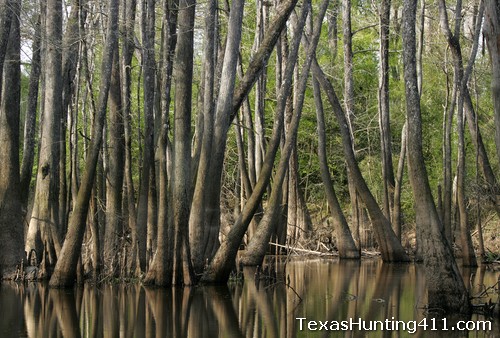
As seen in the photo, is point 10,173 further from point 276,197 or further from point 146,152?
point 276,197


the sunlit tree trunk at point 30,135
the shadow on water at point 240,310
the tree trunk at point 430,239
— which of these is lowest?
the shadow on water at point 240,310

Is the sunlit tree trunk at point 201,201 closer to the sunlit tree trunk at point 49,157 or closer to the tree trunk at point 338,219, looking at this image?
the sunlit tree trunk at point 49,157

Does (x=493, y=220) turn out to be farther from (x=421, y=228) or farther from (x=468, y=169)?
(x=421, y=228)

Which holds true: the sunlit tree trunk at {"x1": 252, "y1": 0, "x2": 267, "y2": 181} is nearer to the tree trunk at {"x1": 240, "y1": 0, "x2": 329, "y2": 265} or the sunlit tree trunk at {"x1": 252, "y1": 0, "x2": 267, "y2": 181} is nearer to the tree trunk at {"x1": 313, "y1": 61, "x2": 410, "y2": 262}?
the tree trunk at {"x1": 313, "y1": 61, "x2": 410, "y2": 262}

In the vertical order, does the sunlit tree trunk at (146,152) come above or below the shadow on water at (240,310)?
above

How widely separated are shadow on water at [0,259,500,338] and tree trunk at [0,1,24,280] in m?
0.59

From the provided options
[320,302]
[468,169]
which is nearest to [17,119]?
[320,302]

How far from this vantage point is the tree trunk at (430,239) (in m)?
10.5

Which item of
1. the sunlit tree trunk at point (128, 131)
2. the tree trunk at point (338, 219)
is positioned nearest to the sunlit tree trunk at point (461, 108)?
the tree trunk at point (338, 219)

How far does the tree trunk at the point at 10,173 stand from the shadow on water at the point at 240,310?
59 cm

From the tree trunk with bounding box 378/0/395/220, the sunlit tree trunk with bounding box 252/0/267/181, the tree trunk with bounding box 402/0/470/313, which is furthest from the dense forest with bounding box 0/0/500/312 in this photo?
the sunlit tree trunk with bounding box 252/0/267/181

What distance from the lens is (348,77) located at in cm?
2536

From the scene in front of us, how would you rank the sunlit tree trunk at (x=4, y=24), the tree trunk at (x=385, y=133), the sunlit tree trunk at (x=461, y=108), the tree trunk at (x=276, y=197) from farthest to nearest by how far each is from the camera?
the tree trunk at (x=385, y=133)
the sunlit tree trunk at (x=461, y=108)
the tree trunk at (x=276, y=197)
the sunlit tree trunk at (x=4, y=24)

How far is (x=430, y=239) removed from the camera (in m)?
10.6
